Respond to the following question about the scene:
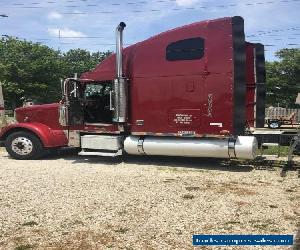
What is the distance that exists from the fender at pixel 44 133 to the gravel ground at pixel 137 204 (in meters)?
1.26

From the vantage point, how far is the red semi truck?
10.3m

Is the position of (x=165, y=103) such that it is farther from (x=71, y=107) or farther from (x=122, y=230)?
(x=122, y=230)

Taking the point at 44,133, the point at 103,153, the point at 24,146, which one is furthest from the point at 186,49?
the point at 24,146

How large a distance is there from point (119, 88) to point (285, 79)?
118 feet

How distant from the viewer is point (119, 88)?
11.2 metres

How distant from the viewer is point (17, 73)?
39781 millimetres

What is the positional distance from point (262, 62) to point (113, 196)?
6304 mm

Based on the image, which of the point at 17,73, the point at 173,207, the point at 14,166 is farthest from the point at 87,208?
the point at 17,73

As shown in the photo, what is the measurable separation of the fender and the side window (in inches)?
150

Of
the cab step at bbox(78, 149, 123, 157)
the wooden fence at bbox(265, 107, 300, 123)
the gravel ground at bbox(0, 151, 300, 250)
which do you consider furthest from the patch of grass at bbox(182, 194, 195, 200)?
the wooden fence at bbox(265, 107, 300, 123)

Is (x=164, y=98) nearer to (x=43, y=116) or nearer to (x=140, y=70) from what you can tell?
(x=140, y=70)

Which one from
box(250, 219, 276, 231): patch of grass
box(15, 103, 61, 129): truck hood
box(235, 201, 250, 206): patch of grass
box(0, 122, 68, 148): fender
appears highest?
box(15, 103, 61, 129): truck hood

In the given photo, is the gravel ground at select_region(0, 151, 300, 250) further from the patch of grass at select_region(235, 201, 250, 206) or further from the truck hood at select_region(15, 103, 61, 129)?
the truck hood at select_region(15, 103, 61, 129)

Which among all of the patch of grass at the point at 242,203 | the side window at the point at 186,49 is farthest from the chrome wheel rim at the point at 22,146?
the patch of grass at the point at 242,203
